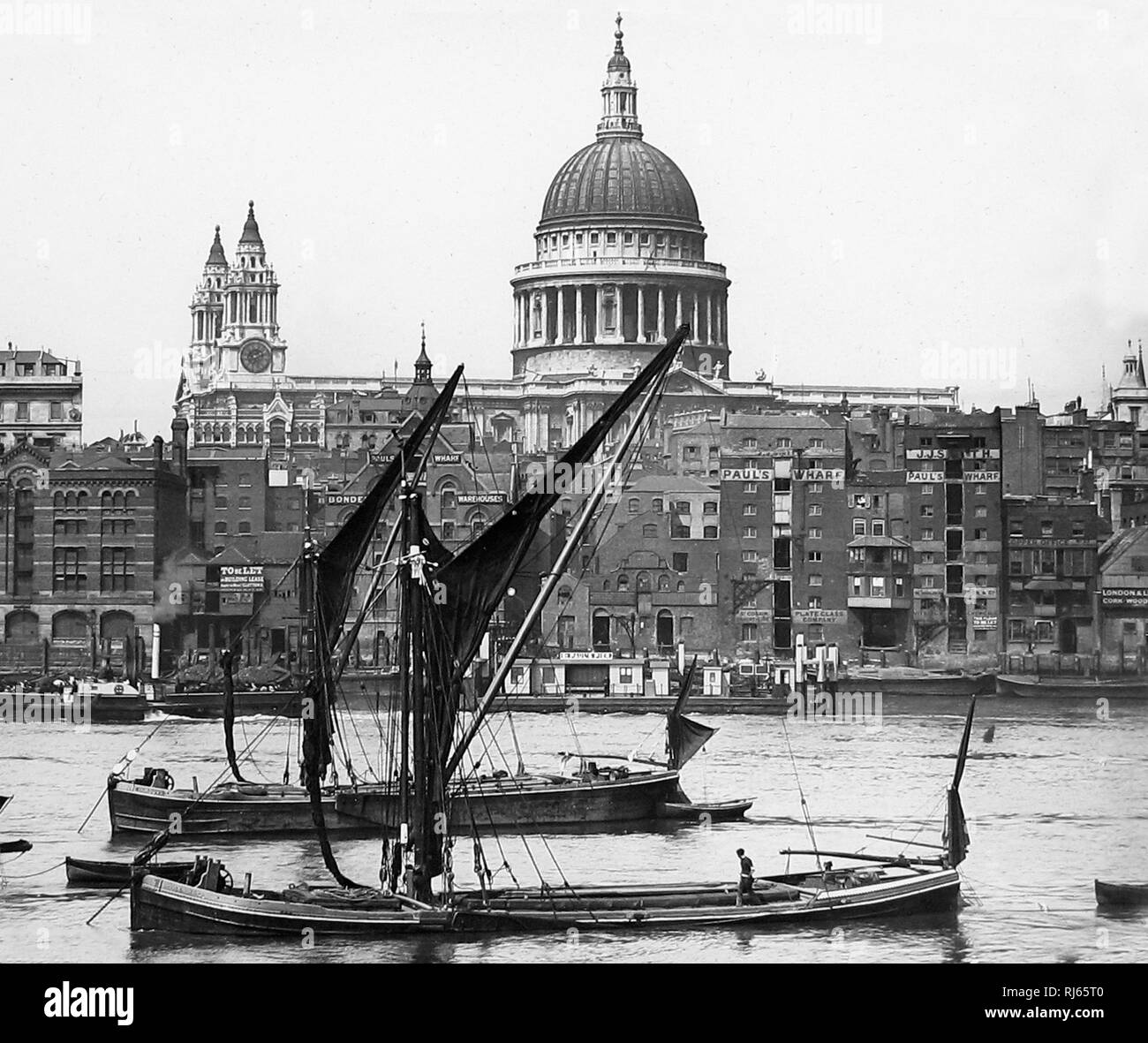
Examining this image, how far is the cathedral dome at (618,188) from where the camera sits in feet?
431

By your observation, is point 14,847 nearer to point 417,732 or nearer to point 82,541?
point 417,732

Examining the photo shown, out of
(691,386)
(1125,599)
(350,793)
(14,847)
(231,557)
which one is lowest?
(14,847)

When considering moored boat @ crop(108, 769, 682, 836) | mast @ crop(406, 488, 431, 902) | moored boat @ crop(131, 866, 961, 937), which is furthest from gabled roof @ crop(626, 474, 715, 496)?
moored boat @ crop(131, 866, 961, 937)

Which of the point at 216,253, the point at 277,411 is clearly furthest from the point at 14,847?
the point at 216,253

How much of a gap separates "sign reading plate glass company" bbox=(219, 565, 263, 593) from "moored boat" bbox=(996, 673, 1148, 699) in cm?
2360

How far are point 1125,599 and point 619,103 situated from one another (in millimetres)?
59279

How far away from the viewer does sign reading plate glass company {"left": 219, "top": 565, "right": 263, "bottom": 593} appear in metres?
83.8

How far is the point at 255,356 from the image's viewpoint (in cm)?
11681

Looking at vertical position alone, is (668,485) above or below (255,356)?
below

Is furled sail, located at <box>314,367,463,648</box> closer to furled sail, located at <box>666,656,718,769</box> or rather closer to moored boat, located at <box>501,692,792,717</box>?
furled sail, located at <box>666,656,718,769</box>

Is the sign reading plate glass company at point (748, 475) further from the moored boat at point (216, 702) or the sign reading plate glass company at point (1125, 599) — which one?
the moored boat at point (216, 702)

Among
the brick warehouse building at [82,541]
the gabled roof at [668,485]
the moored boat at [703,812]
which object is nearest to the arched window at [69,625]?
the brick warehouse building at [82,541]

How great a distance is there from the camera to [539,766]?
53.6 m
